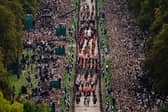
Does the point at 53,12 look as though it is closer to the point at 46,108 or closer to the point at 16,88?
the point at 16,88

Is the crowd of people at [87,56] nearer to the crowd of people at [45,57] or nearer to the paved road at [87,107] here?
the paved road at [87,107]

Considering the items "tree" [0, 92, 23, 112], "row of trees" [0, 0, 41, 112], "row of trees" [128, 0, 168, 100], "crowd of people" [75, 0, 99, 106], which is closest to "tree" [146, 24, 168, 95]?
"row of trees" [128, 0, 168, 100]

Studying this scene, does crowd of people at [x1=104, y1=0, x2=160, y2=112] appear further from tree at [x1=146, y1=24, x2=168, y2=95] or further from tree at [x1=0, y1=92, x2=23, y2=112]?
tree at [x1=0, y1=92, x2=23, y2=112]

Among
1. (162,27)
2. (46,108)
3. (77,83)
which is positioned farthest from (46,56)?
(46,108)

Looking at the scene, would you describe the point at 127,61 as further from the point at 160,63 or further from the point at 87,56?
the point at 160,63

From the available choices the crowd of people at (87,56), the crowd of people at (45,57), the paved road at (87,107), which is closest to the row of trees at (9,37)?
the crowd of people at (45,57)
